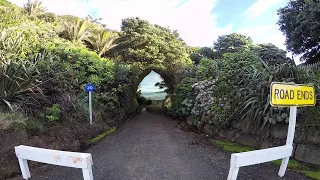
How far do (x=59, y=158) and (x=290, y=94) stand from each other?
3104mm

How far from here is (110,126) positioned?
7508mm

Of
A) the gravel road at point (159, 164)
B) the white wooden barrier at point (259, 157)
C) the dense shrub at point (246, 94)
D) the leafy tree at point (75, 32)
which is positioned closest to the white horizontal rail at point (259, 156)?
the white wooden barrier at point (259, 157)

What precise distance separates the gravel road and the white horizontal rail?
0.47m

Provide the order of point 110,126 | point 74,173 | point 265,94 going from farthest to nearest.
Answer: point 110,126 < point 265,94 < point 74,173

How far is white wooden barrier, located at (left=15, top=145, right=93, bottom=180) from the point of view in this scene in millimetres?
2777

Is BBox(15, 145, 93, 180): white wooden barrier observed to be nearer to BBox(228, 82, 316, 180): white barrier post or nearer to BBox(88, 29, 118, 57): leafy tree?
BBox(228, 82, 316, 180): white barrier post

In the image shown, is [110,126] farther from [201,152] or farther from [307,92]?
[307,92]

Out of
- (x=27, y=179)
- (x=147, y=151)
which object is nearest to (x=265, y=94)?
(x=147, y=151)

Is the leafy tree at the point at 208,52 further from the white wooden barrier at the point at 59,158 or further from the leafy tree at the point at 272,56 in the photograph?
the white wooden barrier at the point at 59,158

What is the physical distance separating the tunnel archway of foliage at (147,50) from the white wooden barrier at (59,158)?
9.81m

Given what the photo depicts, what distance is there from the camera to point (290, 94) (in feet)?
10.5

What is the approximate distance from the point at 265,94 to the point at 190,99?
156 inches

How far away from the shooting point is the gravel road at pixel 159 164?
140 inches

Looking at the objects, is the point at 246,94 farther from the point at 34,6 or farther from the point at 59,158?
the point at 34,6
